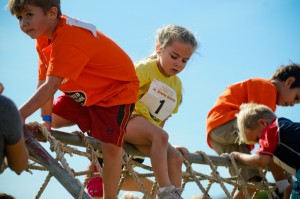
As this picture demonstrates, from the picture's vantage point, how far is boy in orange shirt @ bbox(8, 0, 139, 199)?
8.23 feet

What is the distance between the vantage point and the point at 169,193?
2.79 meters

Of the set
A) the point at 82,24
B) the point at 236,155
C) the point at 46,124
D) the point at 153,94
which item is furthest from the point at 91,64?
the point at 236,155

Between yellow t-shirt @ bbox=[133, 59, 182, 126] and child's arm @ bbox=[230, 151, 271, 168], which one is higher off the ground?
yellow t-shirt @ bbox=[133, 59, 182, 126]

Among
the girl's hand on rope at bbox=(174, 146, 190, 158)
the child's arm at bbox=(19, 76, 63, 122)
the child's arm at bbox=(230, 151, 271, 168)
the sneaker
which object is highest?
the child's arm at bbox=(19, 76, 63, 122)

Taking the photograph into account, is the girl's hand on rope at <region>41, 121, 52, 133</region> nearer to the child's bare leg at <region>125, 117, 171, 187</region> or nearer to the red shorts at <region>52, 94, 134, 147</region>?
the red shorts at <region>52, 94, 134, 147</region>

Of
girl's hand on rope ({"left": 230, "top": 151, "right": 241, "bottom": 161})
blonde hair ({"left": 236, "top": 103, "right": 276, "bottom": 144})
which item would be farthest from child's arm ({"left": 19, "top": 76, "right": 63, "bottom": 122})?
girl's hand on rope ({"left": 230, "top": 151, "right": 241, "bottom": 161})

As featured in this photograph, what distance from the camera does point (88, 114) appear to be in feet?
9.54

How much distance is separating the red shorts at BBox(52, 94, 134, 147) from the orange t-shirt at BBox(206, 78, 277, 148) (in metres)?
1.57

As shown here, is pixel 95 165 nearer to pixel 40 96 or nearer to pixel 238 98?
pixel 40 96

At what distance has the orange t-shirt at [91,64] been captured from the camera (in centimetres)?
257

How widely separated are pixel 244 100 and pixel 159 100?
1189 mm

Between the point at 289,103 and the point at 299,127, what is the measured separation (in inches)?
42.6

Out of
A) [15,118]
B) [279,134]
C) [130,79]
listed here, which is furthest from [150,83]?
[15,118]

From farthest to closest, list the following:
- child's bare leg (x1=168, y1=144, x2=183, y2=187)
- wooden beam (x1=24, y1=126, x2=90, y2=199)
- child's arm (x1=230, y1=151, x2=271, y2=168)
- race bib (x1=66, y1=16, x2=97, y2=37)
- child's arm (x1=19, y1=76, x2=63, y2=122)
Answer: child's arm (x1=230, y1=151, x2=271, y2=168) < child's bare leg (x1=168, y1=144, x2=183, y2=187) < race bib (x1=66, y1=16, x2=97, y2=37) < child's arm (x1=19, y1=76, x2=63, y2=122) < wooden beam (x1=24, y1=126, x2=90, y2=199)
